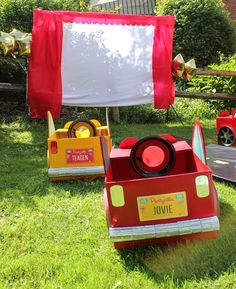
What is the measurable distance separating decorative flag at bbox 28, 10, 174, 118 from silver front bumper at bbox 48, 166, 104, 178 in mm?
2691

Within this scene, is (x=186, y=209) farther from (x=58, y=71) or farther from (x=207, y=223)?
(x=58, y=71)

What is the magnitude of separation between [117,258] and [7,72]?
5999mm

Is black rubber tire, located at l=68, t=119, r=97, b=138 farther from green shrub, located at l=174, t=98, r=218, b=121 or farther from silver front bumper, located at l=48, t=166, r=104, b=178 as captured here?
green shrub, located at l=174, t=98, r=218, b=121

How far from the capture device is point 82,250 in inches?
119

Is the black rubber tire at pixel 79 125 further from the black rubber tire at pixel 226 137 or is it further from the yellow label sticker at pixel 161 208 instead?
the black rubber tire at pixel 226 137

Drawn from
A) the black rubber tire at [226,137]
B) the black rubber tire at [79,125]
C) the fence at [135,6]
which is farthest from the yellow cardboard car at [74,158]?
the fence at [135,6]

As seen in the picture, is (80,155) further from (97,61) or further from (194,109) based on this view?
(194,109)

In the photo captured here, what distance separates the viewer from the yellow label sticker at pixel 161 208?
9.50 feet

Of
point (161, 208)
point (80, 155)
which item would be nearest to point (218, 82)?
point (80, 155)

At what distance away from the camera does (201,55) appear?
35.3ft

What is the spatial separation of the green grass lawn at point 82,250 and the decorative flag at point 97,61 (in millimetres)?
2743

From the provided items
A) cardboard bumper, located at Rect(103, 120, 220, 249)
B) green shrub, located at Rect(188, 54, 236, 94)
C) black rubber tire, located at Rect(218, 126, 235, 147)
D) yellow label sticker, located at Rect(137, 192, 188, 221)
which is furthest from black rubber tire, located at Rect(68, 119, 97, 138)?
green shrub, located at Rect(188, 54, 236, 94)

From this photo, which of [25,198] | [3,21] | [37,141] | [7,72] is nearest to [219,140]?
[37,141]

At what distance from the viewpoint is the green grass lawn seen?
2.61 m
